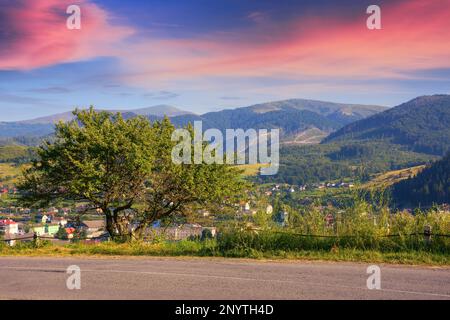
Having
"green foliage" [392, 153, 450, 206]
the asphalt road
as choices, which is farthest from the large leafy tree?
"green foliage" [392, 153, 450, 206]

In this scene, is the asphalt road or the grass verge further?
the grass verge

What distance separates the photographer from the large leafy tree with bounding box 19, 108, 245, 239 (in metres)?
26.4

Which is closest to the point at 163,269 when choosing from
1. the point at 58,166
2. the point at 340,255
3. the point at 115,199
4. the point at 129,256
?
the point at 129,256

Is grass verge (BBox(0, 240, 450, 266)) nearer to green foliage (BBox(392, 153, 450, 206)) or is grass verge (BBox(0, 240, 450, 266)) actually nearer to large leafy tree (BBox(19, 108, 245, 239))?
large leafy tree (BBox(19, 108, 245, 239))

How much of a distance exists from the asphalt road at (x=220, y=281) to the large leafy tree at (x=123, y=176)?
37.4 feet

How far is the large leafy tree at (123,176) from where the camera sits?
26406 millimetres

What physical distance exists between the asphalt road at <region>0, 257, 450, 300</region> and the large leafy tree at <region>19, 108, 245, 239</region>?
37.4 feet

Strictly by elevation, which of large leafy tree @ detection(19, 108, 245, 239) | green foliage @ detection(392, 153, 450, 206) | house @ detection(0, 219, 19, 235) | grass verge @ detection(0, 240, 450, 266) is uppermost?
large leafy tree @ detection(19, 108, 245, 239)

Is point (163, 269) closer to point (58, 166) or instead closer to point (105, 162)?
point (105, 162)

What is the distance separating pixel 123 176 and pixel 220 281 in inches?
649

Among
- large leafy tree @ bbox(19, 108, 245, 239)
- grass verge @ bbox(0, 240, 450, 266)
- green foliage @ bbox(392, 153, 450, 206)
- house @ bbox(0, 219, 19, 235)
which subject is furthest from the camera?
green foliage @ bbox(392, 153, 450, 206)

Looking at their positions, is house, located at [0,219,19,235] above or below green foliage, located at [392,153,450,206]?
above

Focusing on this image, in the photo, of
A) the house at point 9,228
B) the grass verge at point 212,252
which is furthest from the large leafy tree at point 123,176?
the house at point 9,228

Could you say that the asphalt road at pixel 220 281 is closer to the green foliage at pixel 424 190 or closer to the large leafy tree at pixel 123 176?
the large leafy tree at pixel 123 176
